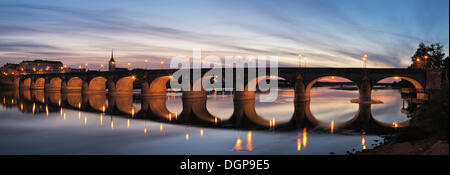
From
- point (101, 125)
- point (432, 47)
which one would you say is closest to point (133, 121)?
point (101, 125)

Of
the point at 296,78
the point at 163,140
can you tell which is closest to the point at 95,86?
the point at 296,78

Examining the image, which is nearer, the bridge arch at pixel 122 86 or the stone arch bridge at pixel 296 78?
the stone arch bridge at pixel 296 78

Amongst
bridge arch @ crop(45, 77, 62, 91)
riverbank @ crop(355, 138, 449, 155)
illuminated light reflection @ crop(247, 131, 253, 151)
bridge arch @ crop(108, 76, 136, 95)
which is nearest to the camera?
riverbank @ crop(355, 138, 449, 155)

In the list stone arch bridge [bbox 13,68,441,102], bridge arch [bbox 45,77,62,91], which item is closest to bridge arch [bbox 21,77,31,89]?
bridge arch [bbox 45,77,62,91]

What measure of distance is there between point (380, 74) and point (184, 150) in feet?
137

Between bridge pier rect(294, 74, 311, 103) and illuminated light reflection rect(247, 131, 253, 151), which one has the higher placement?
bridge pier rect(294, 74, 311, 103)

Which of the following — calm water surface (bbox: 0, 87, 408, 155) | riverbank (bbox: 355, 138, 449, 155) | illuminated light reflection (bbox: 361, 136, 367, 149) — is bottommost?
calm water surface (bbox: 0, 87, 408, 155)

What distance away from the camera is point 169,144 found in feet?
71.9

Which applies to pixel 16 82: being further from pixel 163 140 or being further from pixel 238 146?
pixel 238 146

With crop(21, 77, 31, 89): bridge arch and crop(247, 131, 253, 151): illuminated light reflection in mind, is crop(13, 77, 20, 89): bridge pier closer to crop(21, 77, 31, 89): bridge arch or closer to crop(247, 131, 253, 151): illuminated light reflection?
crop(21, 77, 31, 89): bridge arch

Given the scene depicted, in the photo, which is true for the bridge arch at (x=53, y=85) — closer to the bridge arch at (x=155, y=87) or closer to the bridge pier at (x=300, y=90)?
the bridge arch at (x=155, y=87)

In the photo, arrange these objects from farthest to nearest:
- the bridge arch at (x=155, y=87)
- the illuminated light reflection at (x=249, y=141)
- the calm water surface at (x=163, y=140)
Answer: the bridge arch at (x=155, y=87) → the illuminated light reflection at (x=249, y=141) → the calm water surface at (x=163, y=140)

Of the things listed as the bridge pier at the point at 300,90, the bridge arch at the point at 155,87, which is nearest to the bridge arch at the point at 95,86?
the bridge arch at the point at 155,87

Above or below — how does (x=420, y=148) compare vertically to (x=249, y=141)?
above
